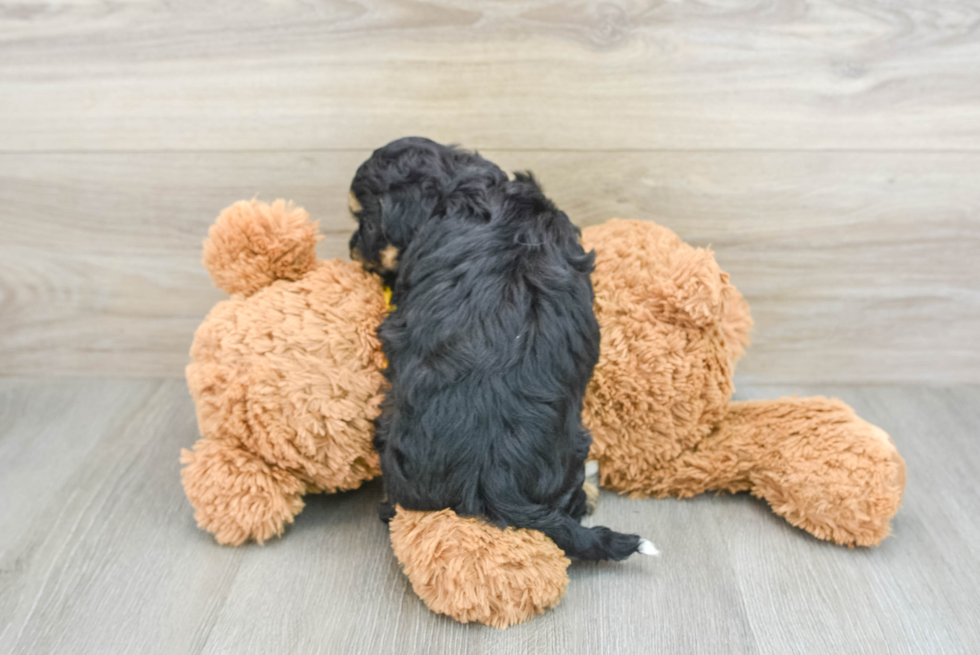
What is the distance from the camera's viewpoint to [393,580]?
0.77 meters

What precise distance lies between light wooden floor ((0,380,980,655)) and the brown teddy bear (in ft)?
0.16

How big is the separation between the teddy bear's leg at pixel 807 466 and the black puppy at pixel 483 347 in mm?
177

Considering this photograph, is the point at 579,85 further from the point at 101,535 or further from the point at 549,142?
the point at 101,535

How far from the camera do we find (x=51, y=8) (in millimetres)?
946

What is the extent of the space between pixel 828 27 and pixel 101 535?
107 cm

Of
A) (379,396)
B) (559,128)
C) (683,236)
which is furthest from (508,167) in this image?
(379,396)

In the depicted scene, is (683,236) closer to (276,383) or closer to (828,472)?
(828,472)

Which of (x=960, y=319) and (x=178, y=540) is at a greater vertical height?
(x=960, y=319)

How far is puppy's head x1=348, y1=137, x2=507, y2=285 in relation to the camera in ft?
2.39

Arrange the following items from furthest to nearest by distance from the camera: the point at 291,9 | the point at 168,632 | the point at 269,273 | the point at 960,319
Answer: the point at 960,319
the point at 291,9
the point at 269,273
the point at 168,632

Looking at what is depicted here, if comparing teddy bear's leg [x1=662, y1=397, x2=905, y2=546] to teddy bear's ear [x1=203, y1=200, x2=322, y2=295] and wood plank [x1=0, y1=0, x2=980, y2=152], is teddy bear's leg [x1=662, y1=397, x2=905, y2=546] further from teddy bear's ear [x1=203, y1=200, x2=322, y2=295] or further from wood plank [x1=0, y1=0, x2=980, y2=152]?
teddy bear's ear [x1=203, y1=200, x2=322, y2=295]

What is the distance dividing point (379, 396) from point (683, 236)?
51 centimetres

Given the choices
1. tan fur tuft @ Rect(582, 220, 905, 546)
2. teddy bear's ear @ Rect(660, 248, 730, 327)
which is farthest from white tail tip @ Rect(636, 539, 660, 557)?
teddy bear's ear @ Rect(660, 248, 730, 327)

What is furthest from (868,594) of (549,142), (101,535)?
(101,535)
